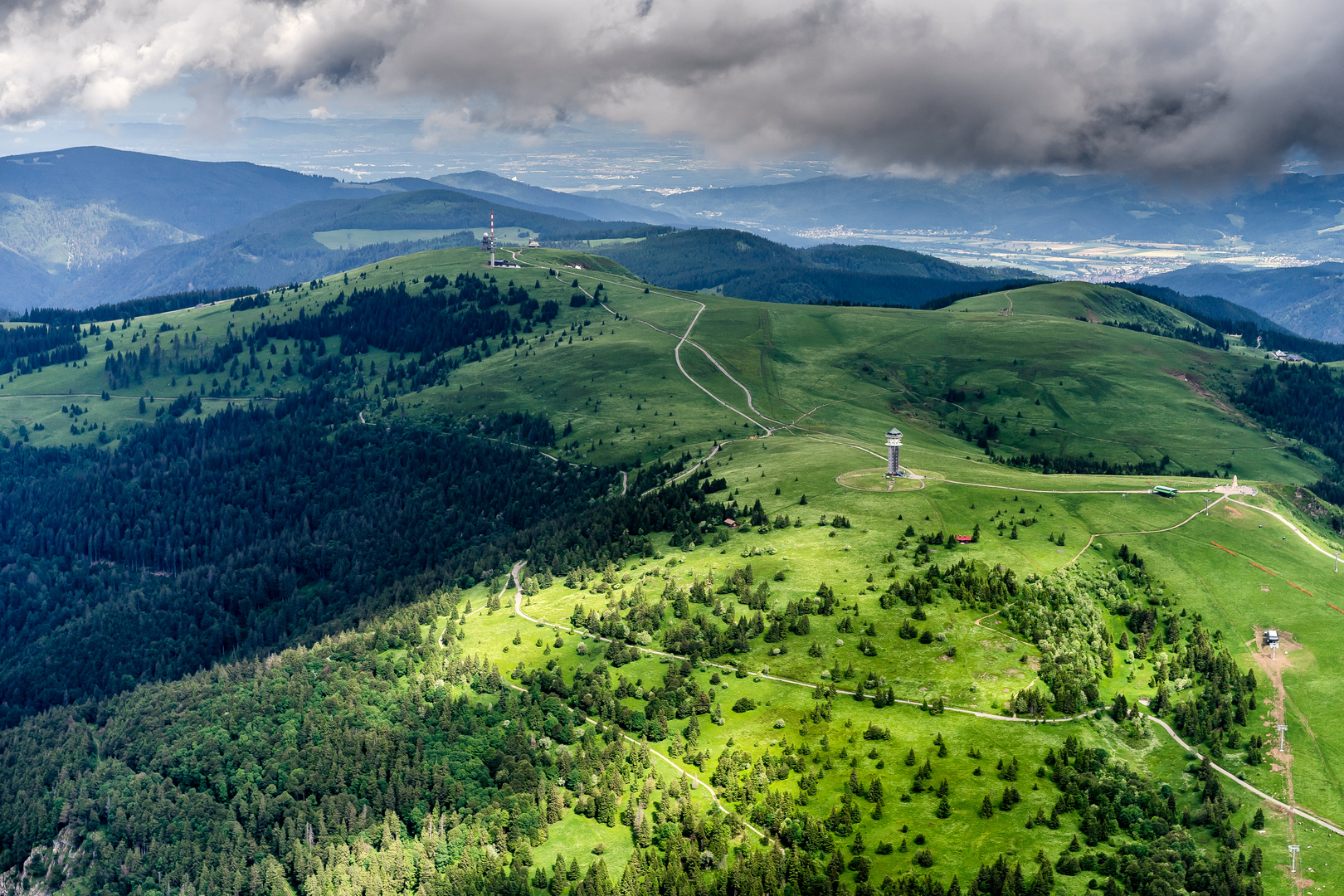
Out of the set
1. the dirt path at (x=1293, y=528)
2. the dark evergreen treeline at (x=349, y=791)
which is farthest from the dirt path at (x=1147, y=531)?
the dark evergreen treeline at (x=349, y=791)

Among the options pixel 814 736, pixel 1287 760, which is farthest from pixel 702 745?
pixel 1287 760

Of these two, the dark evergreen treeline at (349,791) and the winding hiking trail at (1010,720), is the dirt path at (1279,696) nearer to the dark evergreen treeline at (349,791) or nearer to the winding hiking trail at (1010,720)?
the winding hiking trail at (1010,720)

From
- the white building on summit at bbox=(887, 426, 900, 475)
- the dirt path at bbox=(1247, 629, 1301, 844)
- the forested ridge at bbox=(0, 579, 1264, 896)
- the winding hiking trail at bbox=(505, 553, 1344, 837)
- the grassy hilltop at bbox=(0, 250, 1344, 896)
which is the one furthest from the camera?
the white building on summit at bbox=(887, 426, 900, 475)

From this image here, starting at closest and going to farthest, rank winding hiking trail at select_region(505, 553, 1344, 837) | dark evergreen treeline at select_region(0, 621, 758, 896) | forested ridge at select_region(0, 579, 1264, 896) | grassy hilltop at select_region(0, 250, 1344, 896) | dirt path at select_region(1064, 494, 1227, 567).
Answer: forested ridge at select_region(0, 579, 1264, 896)
grassy hilltop at select_region(0, 250, 1344, 896)
winding hiking trail at select_region(505, 553, 1344, 837)
dark evergreen treeline at select_region(0, 621, 758, 896)
dirt path at select_region(1064, 494, 1227, 567)

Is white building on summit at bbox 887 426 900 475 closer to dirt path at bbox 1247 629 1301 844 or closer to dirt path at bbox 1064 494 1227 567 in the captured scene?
dirt path at bbox 1064 494 1227 567

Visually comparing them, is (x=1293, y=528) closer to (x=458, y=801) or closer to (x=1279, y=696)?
(x=1279, y=696)

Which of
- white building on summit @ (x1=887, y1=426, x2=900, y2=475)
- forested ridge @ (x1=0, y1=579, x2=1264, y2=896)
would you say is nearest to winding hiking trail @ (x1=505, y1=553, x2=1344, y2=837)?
forested ridge @ (x1=0, y1=579, x2=1264, y2=896)

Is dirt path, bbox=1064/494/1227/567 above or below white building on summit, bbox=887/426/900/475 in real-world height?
below

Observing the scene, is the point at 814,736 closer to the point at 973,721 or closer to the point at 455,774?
the point at 973,721
